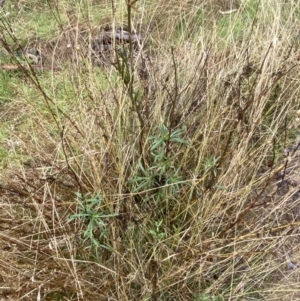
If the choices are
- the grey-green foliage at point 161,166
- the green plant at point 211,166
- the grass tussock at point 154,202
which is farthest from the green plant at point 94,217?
the green plant at point 211,166

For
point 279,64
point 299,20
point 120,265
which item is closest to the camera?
point 120,265

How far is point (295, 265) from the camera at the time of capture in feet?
6.52

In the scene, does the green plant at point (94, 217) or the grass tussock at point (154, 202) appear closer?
the green plant at point (94, 217)

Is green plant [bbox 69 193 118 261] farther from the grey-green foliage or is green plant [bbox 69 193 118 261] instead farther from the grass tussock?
the grey-green foliage

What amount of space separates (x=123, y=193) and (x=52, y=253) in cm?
32

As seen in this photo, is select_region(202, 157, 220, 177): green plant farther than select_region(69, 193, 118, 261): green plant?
Yes

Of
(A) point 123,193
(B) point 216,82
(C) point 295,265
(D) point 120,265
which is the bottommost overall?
(C) point 295,265

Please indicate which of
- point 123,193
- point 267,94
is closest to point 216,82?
point 267,94

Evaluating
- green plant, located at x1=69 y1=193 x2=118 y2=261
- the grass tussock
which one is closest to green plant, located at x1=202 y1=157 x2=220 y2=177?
the grass tussock

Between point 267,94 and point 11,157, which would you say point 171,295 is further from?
point 11,157

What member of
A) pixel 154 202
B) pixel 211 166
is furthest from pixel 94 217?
pixel 211 166

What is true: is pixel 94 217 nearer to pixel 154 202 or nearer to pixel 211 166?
pixel 154 202

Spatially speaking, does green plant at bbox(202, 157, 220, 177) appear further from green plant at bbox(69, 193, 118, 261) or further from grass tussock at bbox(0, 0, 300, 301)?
green plant at bbox(69, 193, 118, 261)

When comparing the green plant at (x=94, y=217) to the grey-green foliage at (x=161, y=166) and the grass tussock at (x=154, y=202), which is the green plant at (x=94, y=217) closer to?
the grass tussock at (x=154, y=202)
